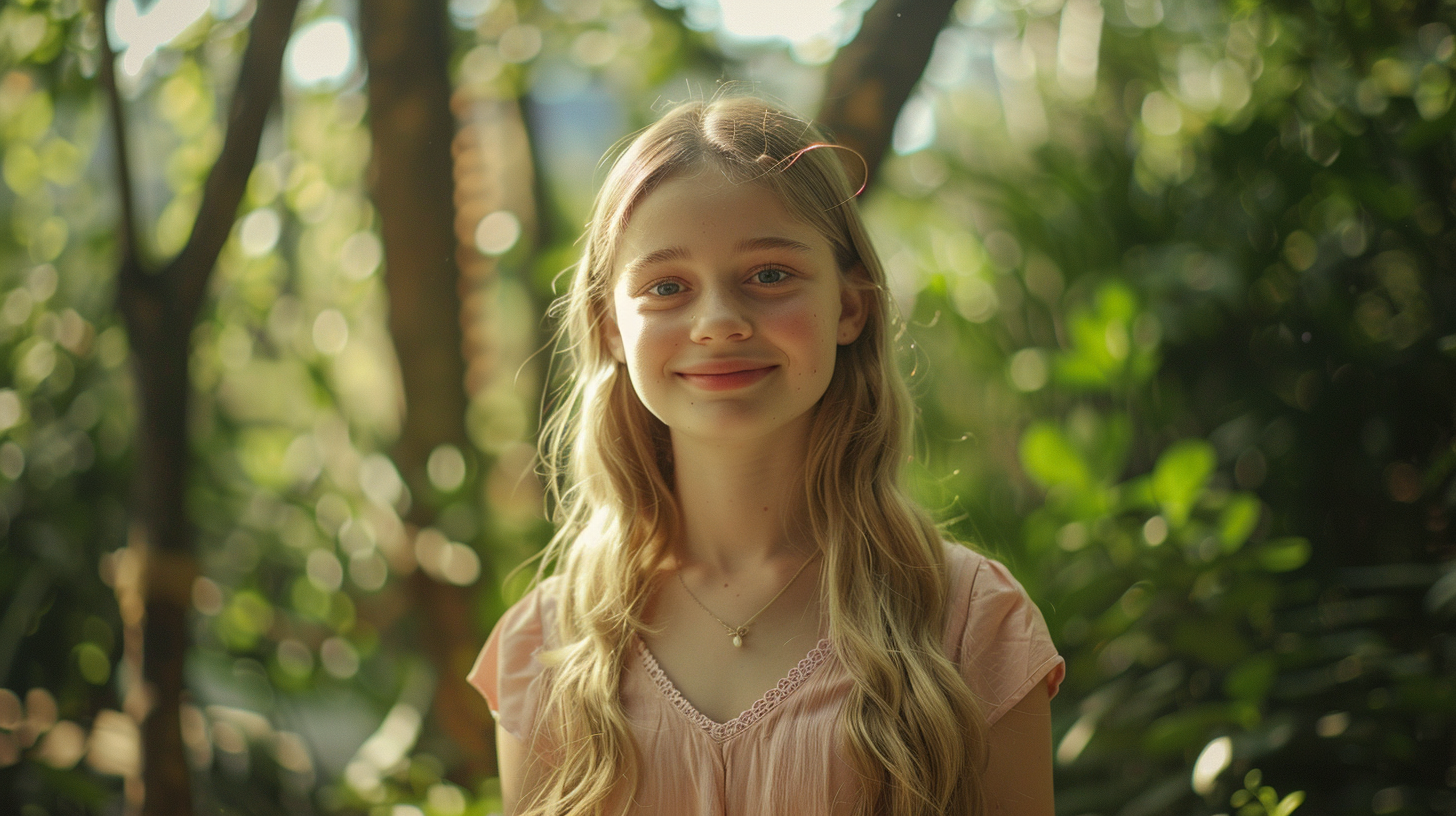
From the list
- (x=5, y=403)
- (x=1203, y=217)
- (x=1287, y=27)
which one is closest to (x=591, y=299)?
(x=1203, y=217)

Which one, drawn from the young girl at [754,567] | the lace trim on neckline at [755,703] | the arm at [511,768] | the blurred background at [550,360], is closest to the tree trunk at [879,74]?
the blurred background at [550,360]

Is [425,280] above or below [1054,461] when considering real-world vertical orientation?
above

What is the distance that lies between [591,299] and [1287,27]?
1.06 metres

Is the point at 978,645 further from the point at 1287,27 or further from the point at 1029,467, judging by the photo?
the point at 1287,27

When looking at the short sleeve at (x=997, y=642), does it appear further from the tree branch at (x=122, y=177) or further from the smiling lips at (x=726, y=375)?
the tree branch at (x=122, y=177)

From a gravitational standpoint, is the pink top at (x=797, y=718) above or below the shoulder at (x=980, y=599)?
below

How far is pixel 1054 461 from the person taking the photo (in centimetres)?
125

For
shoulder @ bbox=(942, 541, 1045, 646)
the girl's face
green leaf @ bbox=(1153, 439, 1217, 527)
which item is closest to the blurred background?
green leaf @ bbox=(1153, 439, 1217, 527)

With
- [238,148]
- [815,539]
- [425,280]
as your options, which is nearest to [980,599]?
[815,539]

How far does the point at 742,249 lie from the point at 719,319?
62mm

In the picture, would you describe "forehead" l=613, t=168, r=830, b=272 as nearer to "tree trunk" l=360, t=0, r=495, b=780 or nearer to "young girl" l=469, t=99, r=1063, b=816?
"young girl" l=469, t=99, r=1063, b=816

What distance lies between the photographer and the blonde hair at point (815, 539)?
757 mm

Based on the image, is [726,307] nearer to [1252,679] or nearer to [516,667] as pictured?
[516,667]

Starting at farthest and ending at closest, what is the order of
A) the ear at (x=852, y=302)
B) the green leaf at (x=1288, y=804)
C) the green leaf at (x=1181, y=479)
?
the green leaf at (x=1181, y=479) → the green leaf at (x=1288, y=804) → the ear at (x=852, y=302)
